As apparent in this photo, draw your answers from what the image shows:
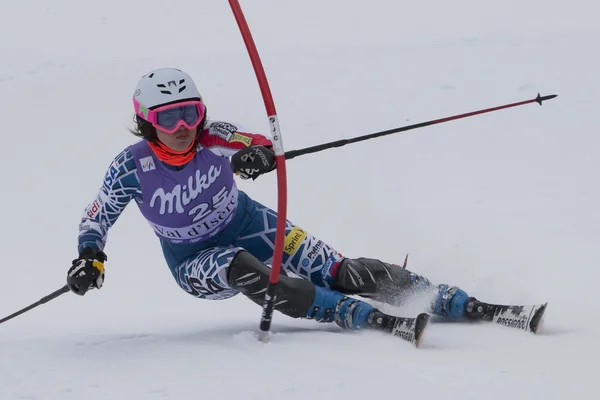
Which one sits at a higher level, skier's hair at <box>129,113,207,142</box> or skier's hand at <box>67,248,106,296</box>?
skier's hair at <box>129,113,207,142</box>

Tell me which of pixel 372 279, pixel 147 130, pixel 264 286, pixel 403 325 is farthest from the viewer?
pixel 372 279

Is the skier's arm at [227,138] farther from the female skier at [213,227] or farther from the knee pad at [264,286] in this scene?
the knee pad at [264,286]

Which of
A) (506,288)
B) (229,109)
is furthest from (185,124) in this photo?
(229,109)

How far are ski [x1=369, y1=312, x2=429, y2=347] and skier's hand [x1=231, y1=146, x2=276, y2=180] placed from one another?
78 cm

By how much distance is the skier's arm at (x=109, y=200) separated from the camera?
4.00 metres

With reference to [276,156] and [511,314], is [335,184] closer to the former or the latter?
[511,314]

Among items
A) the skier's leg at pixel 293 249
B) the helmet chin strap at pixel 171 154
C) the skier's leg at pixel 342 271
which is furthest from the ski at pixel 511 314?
the helmet chin strap at pixel 171 154

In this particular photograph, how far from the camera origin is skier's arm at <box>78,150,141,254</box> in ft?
13.1

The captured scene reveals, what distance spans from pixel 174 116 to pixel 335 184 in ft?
13.0

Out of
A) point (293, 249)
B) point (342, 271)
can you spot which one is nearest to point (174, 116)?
point (293, 249)

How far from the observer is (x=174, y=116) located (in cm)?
387

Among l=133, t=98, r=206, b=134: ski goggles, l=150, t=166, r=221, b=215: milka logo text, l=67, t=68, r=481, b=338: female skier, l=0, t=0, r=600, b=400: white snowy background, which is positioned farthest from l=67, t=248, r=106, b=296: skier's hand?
l=133, t=98, r=206, b=134: ski goggles

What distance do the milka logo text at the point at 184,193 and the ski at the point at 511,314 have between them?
1303 millimetres

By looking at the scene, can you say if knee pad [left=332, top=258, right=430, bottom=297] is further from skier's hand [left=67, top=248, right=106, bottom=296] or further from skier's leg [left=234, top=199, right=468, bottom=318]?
skier's hand [left=67, top=248, right=106, bottom=296]
